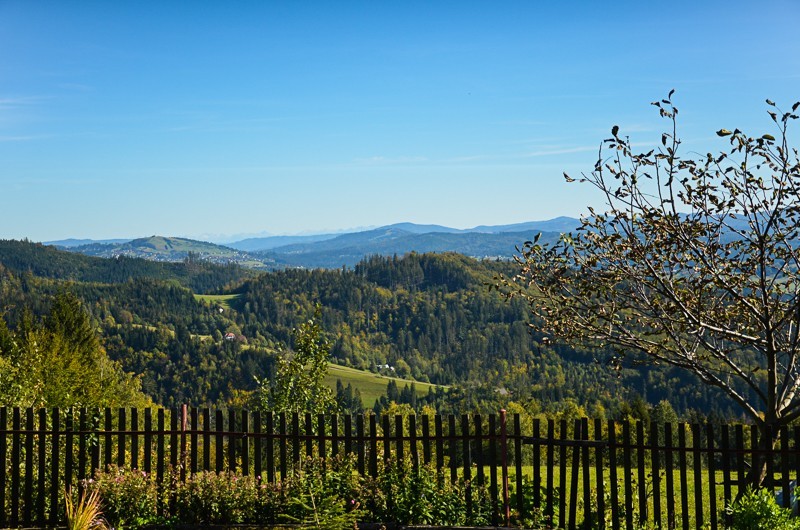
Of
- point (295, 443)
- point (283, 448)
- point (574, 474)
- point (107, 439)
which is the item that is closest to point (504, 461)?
point (574, 474)

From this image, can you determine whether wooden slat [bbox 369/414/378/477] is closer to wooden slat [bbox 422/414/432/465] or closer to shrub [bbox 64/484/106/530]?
wooden slat [bbox 422/414/432/465]

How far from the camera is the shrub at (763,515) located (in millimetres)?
7359

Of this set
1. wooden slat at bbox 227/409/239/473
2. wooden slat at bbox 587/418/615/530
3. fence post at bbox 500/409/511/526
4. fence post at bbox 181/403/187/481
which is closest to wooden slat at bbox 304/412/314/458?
wooden slat at bbox 227/409/239/473

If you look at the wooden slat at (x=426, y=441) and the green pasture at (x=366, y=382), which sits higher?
the wooden slat at (x=426, y=441)

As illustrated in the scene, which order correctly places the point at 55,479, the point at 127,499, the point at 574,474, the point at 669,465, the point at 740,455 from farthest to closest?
the point at 55,479 → the point at 127,499 → the point at 574,474 → the point at 740,455 → the point at 669,465

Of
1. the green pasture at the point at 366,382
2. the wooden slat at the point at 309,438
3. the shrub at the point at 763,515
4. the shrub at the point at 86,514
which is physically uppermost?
the wooden slat at the point at 309,438

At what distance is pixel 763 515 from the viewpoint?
740 centimetres

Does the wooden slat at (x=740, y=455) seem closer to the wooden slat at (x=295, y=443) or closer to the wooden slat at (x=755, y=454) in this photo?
the wooden slat at (x=755, y=454)

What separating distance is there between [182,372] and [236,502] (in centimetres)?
15366

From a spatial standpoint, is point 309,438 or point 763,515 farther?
point 309,438

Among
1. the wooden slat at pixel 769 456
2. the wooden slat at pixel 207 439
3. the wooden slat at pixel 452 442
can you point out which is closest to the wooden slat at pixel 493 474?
the wooden slat at pixel 452 442

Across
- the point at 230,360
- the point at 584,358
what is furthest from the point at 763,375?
the point at 230,360

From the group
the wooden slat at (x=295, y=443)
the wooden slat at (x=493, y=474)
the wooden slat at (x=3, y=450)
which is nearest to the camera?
the wooden slat at (x=493, y=474)

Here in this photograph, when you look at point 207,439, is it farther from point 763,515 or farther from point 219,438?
point 763,515
